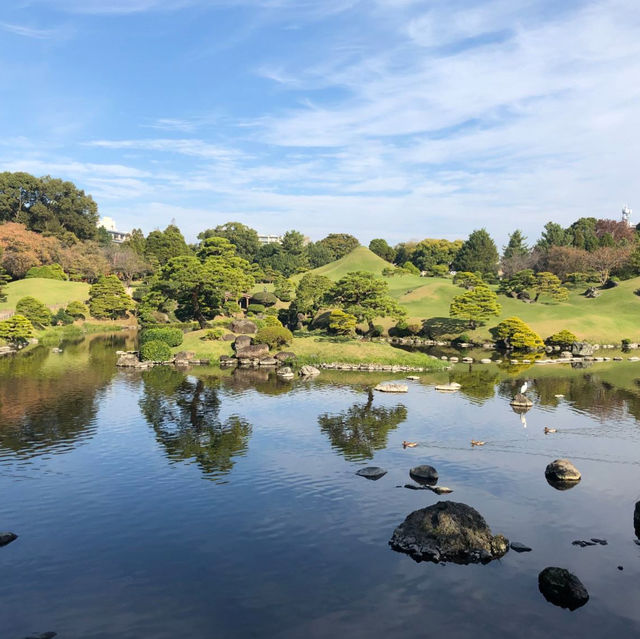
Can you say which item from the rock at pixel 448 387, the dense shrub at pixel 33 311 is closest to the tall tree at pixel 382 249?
the dense shrub at pixel 33 311

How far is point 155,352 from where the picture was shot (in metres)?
54.2

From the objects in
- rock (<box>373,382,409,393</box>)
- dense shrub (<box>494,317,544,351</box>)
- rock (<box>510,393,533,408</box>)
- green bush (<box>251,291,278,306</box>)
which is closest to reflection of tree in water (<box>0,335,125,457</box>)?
rock (<box>373,382,409,393</box>)

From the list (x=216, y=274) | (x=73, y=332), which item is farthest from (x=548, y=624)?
(x=73, y=332)

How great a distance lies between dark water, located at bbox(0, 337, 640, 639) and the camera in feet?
48.7

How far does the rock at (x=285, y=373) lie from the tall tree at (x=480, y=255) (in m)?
85.7

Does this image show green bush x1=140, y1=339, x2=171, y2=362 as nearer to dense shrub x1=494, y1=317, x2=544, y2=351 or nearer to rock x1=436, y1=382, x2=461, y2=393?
rock x1=436, y1=382, x2=461, y2=393

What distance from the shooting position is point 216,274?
6788 centimetres

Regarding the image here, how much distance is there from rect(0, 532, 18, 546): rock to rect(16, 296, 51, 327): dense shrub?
6335 cm

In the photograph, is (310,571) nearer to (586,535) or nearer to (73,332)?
(586,535)

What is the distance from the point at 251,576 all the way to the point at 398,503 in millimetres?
7351

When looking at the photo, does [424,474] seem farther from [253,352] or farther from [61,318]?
[61,318]

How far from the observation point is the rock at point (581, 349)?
212 feet

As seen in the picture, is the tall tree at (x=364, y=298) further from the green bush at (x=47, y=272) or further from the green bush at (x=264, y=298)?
the green bush at (x=47, y=272)

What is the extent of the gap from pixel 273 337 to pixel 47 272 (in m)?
62.9
